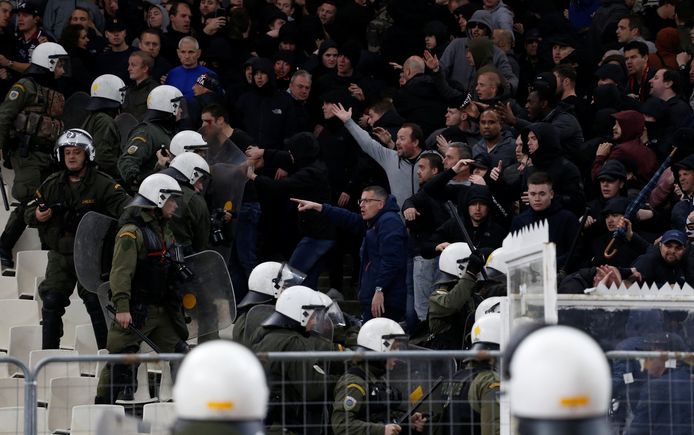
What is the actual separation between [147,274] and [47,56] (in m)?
3.80

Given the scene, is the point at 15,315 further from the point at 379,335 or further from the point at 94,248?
the point at 379,335

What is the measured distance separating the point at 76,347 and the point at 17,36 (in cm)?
447

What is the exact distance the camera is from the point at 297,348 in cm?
1059

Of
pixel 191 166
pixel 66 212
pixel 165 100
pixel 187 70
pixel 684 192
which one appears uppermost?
pixel 187 70

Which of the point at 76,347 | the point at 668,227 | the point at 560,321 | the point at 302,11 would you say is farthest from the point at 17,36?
the point at 560,321

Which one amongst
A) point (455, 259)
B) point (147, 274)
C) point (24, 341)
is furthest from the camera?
point (24, 341)

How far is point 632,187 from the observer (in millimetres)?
13797

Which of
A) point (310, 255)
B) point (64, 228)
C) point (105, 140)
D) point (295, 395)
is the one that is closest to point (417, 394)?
point (295, 395)

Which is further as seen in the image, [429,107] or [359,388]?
[429,107]

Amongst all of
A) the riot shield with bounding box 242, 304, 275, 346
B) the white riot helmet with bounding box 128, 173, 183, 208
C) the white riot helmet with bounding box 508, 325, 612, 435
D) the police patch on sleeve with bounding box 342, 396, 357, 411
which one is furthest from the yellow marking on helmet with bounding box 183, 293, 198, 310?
the white riot helmet with bounding box 508, 325, 612, 435

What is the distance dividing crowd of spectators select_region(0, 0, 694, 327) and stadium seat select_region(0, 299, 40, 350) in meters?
1.71

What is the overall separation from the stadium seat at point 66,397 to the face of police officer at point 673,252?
3902 mm

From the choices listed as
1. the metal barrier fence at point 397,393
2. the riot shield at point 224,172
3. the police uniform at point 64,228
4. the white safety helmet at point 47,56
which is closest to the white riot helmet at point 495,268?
the metal barrier fence at point 397,393

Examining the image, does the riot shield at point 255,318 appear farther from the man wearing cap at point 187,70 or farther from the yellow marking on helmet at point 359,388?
the man wearing cap at point 187,70
